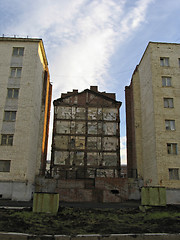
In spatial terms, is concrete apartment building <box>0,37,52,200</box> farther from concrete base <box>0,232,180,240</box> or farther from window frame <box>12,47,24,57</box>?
concrete base <box>0,232,180,240</box>

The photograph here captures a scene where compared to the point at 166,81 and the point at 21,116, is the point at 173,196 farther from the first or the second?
the point at 21,116

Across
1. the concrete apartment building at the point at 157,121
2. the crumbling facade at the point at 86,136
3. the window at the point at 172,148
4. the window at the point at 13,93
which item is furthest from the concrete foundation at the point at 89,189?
the window at the point at 13,93

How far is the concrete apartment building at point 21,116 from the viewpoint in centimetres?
2333

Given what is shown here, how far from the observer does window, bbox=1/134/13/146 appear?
2452 centimetres

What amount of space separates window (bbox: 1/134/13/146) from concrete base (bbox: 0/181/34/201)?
164 inches

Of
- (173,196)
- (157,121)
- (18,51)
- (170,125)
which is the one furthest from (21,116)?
(173,196)

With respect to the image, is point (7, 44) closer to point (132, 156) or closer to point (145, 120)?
point (145, 120)

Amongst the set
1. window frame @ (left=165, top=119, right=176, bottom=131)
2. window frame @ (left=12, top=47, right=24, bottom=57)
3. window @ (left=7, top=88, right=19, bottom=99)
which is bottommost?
window frame @ (left=165, top=119, right=176, bottom=131)

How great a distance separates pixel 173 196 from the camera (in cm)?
2289

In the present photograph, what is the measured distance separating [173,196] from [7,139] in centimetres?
1858

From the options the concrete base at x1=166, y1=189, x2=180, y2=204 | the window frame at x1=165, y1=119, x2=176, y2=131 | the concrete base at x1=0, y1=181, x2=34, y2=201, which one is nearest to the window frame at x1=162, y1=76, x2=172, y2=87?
the window frame at x1=165, y1=119, x2=176, y2=131

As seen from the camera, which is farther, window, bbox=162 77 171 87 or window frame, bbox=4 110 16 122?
window, bbox=162 77 171 87

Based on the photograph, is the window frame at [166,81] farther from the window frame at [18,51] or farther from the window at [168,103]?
the window frame at [18,51]

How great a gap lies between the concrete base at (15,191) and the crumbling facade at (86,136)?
5999mm
